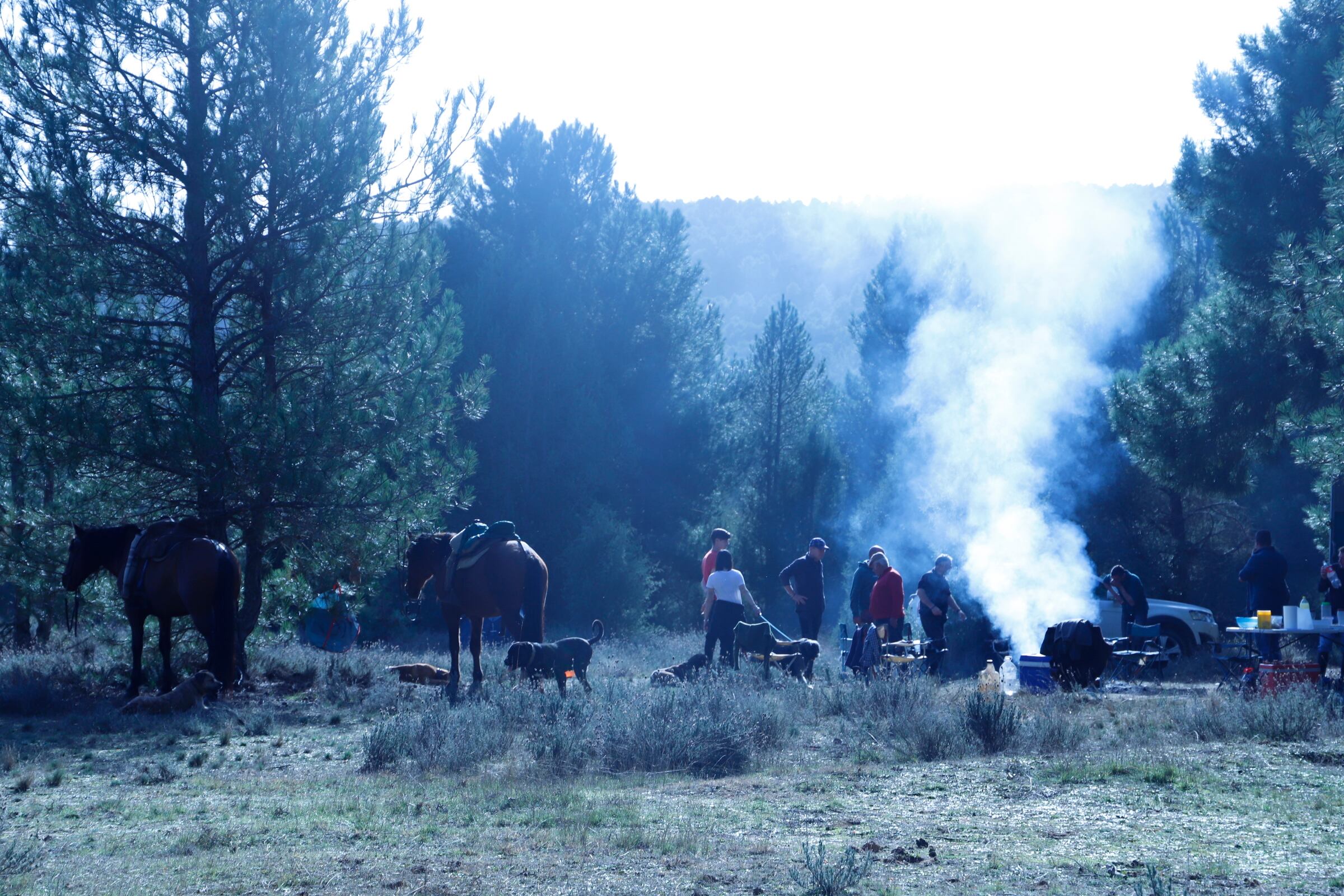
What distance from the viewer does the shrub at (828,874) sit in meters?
4.63

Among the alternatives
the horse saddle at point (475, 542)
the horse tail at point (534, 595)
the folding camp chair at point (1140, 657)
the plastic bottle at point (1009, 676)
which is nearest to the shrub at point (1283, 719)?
the plastic bottle at point (1009, 676)

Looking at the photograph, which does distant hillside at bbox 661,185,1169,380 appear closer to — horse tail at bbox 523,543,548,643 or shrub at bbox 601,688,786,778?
horse tail at bbox 523,543,548,643

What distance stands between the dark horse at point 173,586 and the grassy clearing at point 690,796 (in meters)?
1.31

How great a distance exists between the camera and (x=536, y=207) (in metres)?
30.2

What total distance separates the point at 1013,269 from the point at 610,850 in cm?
2407

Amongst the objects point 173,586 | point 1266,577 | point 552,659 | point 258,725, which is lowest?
point 258,725

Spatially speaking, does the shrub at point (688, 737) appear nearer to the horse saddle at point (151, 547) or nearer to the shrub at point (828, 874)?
the shrub at point (828, 874)

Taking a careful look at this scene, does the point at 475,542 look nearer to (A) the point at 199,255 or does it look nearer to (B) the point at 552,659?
(B) the point at 552,659

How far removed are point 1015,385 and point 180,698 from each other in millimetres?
15307

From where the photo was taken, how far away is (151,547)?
40.0ft

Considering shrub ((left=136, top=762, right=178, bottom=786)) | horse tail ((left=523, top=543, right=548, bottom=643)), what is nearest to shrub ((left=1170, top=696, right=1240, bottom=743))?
horse tail ((left=523, top=543, right=548, bottom=643))

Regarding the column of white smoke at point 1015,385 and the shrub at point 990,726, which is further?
the column of white smoke at point 1015,385

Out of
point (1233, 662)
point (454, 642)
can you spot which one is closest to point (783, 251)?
point (1233, 662)

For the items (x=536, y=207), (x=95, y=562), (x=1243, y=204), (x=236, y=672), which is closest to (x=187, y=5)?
(x=95, y=562)
